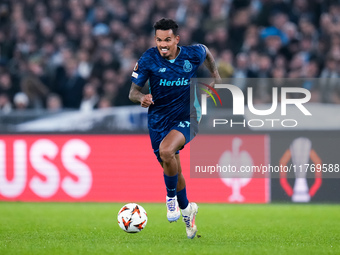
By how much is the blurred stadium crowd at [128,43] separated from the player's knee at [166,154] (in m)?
5.40

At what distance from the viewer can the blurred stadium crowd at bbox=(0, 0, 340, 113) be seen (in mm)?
13477

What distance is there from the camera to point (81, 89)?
1429 cm

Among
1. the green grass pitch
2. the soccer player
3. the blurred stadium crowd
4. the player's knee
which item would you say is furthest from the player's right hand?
the blurred stadium crowd

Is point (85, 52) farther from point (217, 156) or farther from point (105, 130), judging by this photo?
point (217, 156)

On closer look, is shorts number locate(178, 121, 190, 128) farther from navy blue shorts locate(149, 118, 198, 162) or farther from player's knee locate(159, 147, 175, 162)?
player's knee locate(159, 147, 175, 162)

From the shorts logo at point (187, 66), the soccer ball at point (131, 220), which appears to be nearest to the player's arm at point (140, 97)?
the shorts logo at point (187, 66)

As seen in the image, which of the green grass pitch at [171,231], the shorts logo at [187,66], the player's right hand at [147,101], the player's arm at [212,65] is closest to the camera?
the green grass pitch at [171,231]

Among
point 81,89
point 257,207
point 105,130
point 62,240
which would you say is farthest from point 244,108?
point 62,240

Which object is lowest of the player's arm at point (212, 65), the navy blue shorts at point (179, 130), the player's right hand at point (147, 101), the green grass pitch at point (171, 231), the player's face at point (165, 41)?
the green grass pitch at point (171, 231)

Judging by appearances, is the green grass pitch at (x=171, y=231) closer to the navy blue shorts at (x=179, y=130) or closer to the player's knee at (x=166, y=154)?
the player's knee at (x=166, y=154)

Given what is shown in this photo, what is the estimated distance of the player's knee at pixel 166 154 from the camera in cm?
691

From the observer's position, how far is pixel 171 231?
320 inches

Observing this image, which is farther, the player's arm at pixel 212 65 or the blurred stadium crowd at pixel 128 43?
the blurred stadium crowd at pixel 128 43

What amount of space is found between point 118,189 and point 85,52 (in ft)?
12.5
